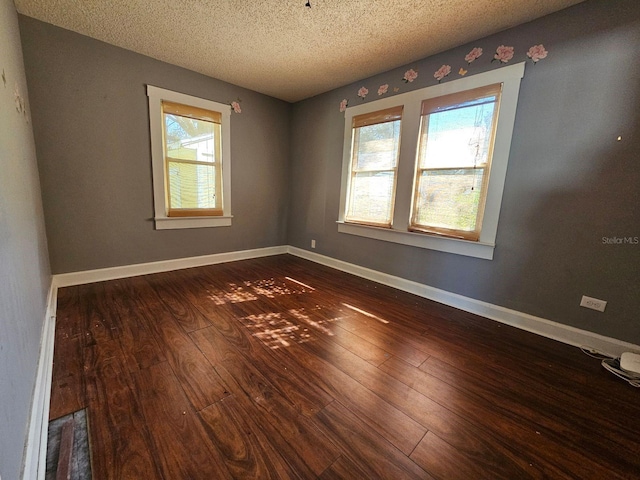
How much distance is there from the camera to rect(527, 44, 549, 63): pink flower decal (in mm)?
2059

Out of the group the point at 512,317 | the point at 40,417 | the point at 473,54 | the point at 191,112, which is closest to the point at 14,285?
the point at 40,417

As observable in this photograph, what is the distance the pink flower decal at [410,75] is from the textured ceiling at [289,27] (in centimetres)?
10

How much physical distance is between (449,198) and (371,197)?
97 cm

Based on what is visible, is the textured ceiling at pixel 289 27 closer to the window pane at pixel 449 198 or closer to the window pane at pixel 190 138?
the window pane at pixel 190 138

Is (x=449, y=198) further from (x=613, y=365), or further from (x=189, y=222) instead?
(x=189, y=222)

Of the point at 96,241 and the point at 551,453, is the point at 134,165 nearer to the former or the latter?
the point at 96,241

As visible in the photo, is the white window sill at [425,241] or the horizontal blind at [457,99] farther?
the white window sill at [425,241]

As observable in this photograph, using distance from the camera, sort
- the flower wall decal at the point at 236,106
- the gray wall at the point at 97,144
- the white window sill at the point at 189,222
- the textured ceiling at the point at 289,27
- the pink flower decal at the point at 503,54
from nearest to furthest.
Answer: the textured ceiling at the point at 289,27
the pink flower decal at the point at 503,54
the gray wall at the point at 97,144
the white window sill at the point at 189,222
the flower wall decal at the point at 236,106

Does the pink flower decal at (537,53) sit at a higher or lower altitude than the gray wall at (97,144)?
higher

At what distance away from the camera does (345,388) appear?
4.92ft

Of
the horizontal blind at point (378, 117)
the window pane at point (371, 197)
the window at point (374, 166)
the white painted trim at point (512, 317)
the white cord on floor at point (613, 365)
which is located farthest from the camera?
the window pane at point (371, 197)

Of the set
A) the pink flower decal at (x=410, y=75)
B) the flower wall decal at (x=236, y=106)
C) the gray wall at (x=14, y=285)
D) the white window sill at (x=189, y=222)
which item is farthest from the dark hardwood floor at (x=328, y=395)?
the flower wall decal at (x=236, y=106)

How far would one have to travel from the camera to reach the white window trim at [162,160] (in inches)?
119

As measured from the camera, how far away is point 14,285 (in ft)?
3.61
